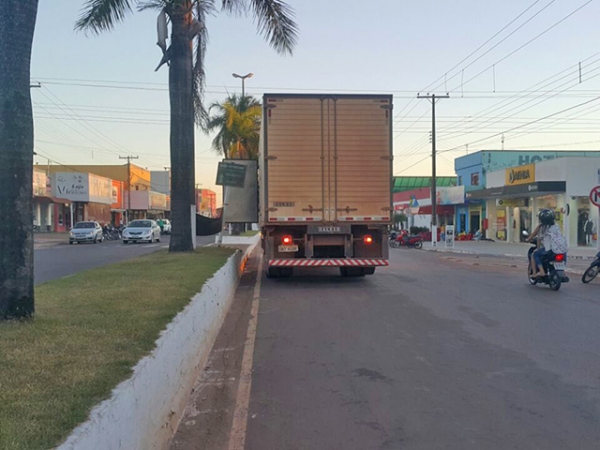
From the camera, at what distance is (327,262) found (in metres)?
Answer: 15.2

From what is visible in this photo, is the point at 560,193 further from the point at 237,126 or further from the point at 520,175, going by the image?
the point at 237,126

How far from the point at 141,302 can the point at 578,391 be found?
17.5ft

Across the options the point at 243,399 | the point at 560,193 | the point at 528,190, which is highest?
the point at 528,190

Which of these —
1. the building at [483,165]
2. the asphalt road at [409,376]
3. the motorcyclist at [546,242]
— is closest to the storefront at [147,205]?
the building at [483,165]

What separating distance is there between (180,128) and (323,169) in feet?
16.9

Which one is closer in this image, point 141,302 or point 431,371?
point 431,371

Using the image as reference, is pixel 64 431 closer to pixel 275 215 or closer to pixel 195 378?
pixel 195 378

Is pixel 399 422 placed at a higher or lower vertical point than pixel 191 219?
Answer: lower

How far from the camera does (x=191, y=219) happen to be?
19.3 meters

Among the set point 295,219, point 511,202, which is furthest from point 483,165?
point 295,219

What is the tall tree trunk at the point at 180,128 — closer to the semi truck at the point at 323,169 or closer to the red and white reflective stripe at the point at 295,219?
the semi truck at the point at 323,169

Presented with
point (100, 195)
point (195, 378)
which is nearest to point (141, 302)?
point (195, 378)

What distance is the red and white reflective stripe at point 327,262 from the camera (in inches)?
599

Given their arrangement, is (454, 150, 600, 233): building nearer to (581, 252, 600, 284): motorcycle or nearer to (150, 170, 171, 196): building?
(581, 252, 600, 284): motorcycle
